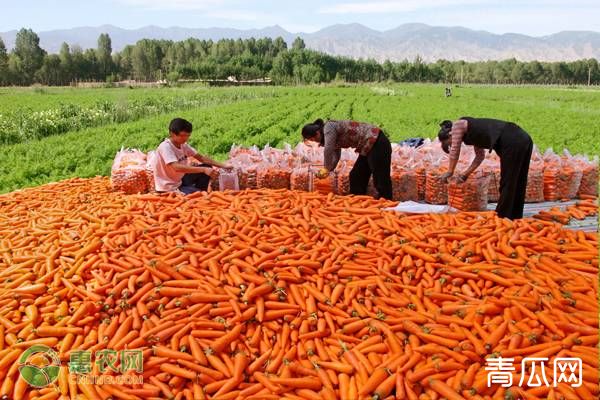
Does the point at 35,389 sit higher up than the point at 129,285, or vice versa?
the point at 129,285

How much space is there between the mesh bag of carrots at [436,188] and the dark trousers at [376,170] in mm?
561

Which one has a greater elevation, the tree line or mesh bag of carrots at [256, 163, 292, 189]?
the tree line

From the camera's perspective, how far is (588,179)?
6.70 metres

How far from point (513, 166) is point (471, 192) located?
55cm

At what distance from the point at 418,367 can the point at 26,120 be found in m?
18.1

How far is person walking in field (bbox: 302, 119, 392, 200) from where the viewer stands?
5.56 metres

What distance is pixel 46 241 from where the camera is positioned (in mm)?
4516

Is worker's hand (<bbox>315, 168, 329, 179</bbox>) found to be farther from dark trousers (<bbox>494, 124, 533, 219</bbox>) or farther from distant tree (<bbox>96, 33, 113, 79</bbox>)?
distant tree (<bbox>96, 33, 113, 79</bbox>)

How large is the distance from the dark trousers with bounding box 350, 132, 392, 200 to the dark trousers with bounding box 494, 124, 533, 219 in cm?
124

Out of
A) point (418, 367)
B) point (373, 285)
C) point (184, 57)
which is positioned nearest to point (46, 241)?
point (373, 285)

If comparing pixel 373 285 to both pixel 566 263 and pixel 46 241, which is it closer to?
pixel 566 263

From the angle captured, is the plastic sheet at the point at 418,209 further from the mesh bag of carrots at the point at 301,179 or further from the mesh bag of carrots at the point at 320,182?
the mesh bag of carrots at the point at 301,179

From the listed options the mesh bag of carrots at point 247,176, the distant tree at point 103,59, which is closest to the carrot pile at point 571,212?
the mesh bag of carrots at point 247,176

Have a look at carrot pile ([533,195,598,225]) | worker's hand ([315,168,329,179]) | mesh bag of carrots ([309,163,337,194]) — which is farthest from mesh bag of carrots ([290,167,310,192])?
carrot pile ([533,195,598,225])
